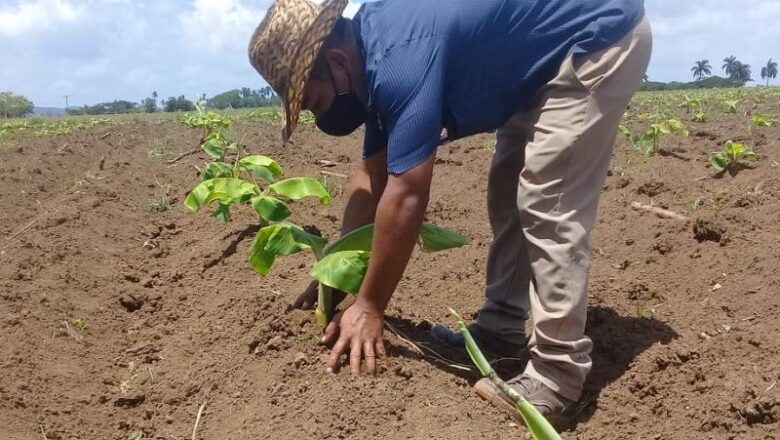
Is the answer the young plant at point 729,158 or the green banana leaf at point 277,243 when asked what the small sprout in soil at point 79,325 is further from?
the young plant at point 729,158

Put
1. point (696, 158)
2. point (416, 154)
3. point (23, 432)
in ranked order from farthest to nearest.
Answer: point (696, 158) → point (23, 432) → point (416, 154)

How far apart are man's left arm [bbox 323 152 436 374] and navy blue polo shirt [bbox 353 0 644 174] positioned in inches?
2.4

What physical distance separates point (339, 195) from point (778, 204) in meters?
3.02

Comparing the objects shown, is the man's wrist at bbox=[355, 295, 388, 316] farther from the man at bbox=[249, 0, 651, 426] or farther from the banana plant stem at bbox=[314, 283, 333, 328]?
the banana plant stem at bbox=[314, 283, 333, 328]

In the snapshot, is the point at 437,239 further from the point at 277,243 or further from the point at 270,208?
the point at 270,208

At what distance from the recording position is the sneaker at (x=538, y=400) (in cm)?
272

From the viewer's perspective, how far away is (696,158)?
697 centimetres

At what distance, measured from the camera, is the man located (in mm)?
2572

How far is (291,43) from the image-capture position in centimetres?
265

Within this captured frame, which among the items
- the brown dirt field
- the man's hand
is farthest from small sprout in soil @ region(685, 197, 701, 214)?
the man's hand

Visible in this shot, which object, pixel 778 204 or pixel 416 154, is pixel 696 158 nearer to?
pixel 778 204

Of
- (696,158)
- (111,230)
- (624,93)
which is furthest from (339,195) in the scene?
(624,93)

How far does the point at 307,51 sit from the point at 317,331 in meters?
1.07

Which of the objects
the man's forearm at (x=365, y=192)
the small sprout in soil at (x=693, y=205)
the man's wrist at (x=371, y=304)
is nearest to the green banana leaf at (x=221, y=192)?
the man's forearm at (x=365, y=192)
